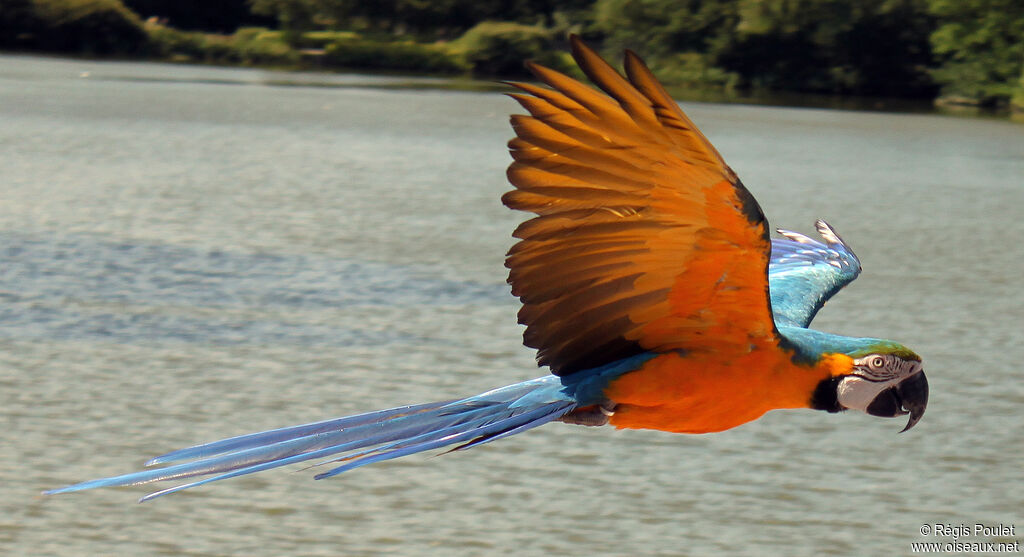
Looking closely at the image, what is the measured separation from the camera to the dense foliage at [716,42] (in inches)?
1468

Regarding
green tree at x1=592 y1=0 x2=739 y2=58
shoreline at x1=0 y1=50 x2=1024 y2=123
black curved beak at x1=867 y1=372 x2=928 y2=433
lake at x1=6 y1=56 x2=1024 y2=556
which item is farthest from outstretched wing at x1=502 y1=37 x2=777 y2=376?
green tree at x1=592 y1=0 x2=739 y2=58

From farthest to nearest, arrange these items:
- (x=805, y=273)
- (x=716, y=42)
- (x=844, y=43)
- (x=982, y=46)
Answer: (x=716, y=42)
(x=844, y=43)
(x=982, y=46)
(x=805, y=273)

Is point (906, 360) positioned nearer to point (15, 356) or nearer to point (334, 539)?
point (334, 539)

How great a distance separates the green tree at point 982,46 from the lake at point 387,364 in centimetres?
2346

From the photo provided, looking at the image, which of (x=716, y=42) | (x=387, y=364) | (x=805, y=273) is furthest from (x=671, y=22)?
(x=805, y=273)

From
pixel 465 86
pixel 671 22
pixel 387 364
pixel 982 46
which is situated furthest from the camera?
pixel 671 22

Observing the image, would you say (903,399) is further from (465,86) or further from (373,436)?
(465,86)

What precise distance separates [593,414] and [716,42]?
40170 mm

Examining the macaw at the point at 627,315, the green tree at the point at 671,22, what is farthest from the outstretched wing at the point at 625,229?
the green tree at the point at 671,22

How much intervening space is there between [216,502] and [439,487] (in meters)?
0.80

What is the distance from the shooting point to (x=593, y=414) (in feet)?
9.45

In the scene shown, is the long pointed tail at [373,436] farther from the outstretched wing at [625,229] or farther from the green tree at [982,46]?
the green tree at [982,46]

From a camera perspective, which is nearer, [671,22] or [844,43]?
[844,43]

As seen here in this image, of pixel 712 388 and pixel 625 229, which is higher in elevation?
pixel 625 229
